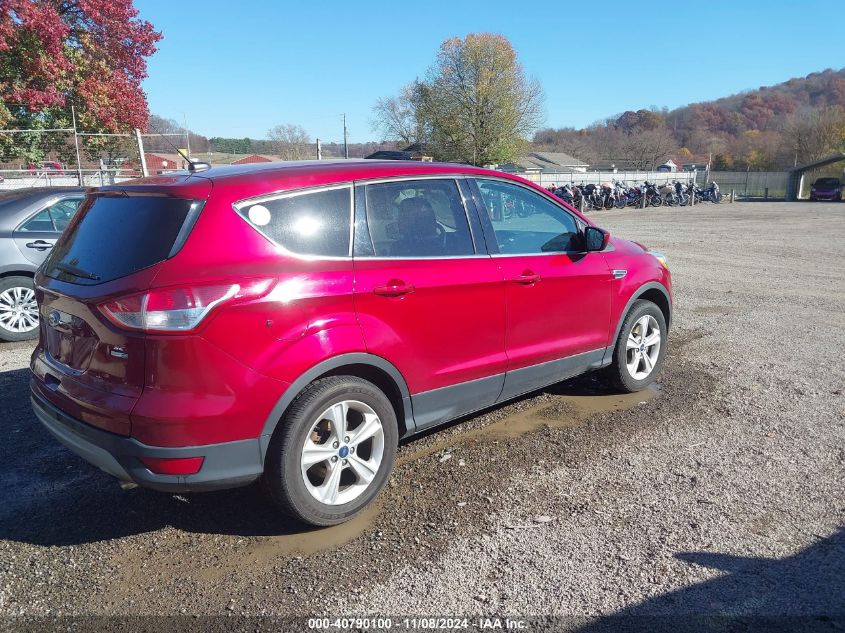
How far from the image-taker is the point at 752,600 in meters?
2.69

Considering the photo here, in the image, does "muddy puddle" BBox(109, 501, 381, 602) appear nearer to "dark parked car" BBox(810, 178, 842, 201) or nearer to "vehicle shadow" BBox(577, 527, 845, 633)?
"vehicle shadow" BBox(577, 527, 845, 633)

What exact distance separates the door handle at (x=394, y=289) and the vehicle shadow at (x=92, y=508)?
127 cm

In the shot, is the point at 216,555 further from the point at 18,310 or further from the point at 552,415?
the point at 18,310

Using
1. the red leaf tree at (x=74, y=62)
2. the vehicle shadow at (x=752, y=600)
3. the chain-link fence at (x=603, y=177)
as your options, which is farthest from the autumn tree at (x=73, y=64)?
the vehicle shadow at (x=752, y=600)

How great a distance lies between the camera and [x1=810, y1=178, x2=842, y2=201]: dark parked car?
45.5 meters

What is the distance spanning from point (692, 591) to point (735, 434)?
6.38 feet

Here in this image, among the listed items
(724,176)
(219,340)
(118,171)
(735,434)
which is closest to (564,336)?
(735,434)

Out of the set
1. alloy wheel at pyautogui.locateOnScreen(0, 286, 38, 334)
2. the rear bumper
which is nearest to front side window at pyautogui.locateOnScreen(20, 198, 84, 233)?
alloy wheel at pyautogui.locateOnScreen(0, 286, 38, 334)

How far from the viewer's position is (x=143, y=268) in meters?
2.84

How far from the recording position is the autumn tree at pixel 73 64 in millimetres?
18156

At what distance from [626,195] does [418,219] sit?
35647 millimetres

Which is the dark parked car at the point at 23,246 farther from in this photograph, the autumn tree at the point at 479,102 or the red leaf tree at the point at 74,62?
the autumn tree at the point at 479,102

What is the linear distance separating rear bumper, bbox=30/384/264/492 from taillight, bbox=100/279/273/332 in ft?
1.71

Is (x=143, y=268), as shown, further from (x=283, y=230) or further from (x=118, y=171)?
(x=118, y=171)
